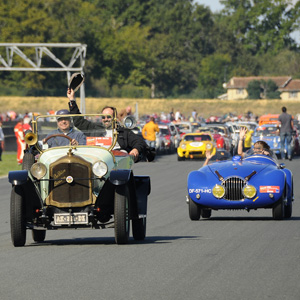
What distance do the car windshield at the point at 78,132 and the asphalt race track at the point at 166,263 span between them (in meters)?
1.22

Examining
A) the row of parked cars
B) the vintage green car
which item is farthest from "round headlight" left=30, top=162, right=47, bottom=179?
the row of parked cars

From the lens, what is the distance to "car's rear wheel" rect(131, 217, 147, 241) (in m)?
11.5

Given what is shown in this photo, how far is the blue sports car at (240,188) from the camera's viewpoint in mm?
14172

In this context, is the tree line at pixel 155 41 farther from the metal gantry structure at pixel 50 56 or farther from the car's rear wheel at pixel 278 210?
the car's rear wheel at pixel 278 210

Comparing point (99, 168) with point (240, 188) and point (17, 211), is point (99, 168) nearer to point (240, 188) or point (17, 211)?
point (17, 211)

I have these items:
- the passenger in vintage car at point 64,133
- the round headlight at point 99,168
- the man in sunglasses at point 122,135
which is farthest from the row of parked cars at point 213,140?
the round headlight at point 99,168

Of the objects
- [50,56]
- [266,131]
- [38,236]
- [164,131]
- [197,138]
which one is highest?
[50,56]

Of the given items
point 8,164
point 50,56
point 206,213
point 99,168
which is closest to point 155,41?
point 50,56

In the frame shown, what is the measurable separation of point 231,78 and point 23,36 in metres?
52.1

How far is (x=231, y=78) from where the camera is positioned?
15512 cm

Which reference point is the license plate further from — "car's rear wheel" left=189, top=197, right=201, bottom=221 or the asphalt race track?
"car's rear wheel" left=189, top=197, right=201, bottom=221

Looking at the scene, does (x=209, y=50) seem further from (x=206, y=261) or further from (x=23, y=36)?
(x=206, y=261)

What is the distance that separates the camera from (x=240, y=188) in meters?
14.2

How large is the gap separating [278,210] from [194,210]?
131 cm
